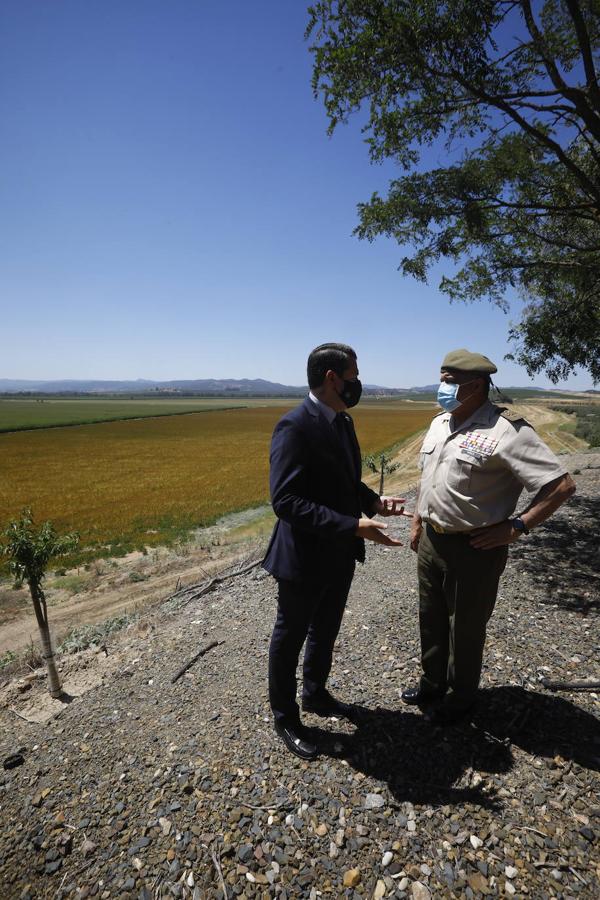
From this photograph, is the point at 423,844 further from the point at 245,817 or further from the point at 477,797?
the point at 245,817

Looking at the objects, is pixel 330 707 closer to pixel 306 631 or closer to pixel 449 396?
pixel 306 631

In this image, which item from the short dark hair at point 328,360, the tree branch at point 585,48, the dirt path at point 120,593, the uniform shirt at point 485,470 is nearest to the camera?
the uniform shirt at point 485,470

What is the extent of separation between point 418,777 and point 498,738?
702 mm

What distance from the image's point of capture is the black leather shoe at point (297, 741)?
112 inches

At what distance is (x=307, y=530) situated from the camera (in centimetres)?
252

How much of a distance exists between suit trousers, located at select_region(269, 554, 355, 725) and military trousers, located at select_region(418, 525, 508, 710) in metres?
0.62

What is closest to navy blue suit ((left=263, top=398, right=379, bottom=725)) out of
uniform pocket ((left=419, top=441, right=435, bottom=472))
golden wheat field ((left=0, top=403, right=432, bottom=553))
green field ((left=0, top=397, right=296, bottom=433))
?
uniform pocket ((left=419, top=441, right=435, bottom=472))

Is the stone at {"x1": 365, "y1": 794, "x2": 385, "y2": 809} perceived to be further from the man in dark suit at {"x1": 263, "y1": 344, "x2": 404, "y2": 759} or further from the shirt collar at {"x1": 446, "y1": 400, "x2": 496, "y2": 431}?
the shirt collar at {"x1": 446, "y1": 400, "x2": 496, "y2": 431}

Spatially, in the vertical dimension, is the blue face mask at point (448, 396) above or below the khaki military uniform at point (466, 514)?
above

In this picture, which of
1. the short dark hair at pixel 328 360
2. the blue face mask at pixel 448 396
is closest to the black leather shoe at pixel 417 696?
the blue face mask at pixel 448 396

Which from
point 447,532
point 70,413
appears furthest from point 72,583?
point 70,413

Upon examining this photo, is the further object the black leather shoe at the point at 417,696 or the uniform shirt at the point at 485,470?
the black leather shoe at the point at 417,696

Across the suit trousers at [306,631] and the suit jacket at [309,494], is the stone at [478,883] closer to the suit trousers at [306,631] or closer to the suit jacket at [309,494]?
the suit trousers at [306,631]

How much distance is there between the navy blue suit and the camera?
2520 millimetres
